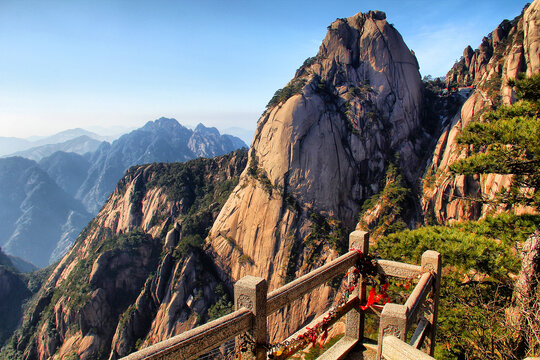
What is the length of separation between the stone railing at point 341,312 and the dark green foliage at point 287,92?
37.2 m

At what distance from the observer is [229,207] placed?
3941cm

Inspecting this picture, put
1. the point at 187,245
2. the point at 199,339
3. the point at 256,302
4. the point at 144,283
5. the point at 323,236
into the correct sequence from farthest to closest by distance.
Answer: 1. the point at 144,283
2. the point at 187,245
3. the point at 323,236
4. the point at 256,302
5. the point at 199,339

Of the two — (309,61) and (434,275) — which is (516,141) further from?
(309,61)

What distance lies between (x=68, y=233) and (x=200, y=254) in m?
203

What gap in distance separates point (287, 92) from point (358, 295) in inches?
1501

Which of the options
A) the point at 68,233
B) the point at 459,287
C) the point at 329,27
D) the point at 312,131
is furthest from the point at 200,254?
the point at 68,233

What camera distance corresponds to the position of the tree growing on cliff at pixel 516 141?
26.2ft

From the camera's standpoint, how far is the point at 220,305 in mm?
34906

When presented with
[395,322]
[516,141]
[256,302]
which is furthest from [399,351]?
[516,141]

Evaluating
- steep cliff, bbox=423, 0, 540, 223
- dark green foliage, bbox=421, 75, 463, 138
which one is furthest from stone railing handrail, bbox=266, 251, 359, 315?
dark green foliage, bbox=421, 75, 463, 138

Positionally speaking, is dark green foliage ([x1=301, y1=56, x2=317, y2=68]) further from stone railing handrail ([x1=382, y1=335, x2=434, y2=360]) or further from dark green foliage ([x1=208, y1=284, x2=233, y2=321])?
stone railing handrail ([x1=382, y1=335, x2=434, y2=360])

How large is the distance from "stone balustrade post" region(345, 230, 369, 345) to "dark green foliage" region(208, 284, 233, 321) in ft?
96.9

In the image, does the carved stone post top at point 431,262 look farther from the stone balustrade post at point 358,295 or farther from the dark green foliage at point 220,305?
the dark green foliage at point 220,305

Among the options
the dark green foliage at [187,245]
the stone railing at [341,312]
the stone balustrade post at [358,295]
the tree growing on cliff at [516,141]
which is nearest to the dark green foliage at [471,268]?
the tree growing on cliff at [516,141]
